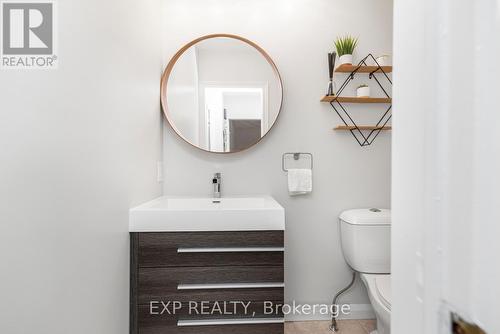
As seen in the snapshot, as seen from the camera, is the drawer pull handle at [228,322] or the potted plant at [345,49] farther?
the potted plant at [345,49]

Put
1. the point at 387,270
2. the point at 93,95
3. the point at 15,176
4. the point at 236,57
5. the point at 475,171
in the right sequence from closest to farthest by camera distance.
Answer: the point at 475,171 < the point at 15,176 < the point at 93,95 < the point at 387,270 < the point at 236,57

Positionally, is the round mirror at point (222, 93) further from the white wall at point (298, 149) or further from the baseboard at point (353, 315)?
the baseboard at point (353, 315)

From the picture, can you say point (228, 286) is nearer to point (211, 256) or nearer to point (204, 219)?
point (211, 256)

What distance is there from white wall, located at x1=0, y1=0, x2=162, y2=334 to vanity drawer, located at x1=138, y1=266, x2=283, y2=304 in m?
0.12

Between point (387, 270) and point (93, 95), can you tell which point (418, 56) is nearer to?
point (93, 95)

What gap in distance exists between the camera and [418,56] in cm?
32

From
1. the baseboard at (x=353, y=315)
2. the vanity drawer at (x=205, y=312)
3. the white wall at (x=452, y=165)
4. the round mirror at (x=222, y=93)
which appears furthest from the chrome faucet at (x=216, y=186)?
the white wall at (x=452, y=165)

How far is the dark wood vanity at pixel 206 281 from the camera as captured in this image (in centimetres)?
134

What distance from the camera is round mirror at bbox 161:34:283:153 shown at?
72.8 inches

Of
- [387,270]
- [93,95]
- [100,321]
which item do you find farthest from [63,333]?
[387,270]

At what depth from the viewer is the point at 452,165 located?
27 cm

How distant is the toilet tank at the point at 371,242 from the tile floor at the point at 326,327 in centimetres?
42

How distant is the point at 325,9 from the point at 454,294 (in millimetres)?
2036

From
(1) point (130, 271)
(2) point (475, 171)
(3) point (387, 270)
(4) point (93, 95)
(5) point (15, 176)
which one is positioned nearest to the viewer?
(2) point (475, 171)
